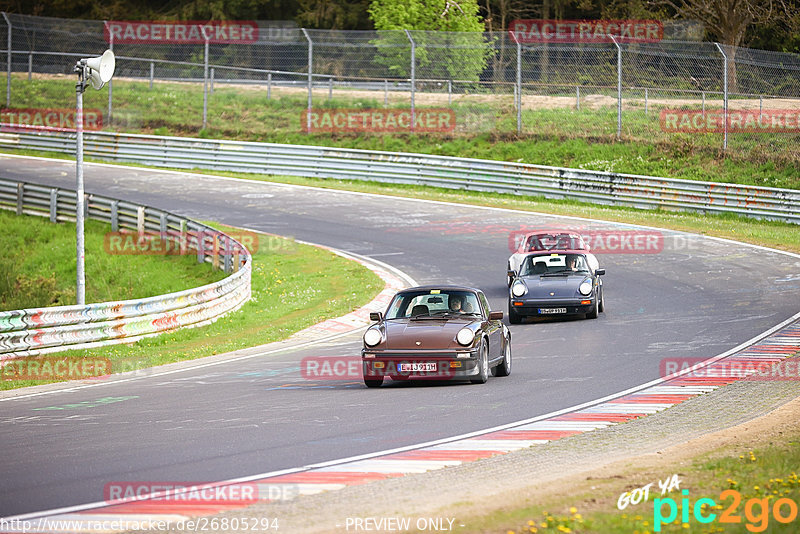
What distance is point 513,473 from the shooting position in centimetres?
857

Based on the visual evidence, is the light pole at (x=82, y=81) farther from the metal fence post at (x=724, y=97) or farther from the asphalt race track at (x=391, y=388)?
the metal fence post at (x=724, y=97)

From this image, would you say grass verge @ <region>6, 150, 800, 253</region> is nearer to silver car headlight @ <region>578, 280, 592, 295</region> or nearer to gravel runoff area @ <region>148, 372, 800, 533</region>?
silver car headlight @ <region>578, 280, 592, 295</region>

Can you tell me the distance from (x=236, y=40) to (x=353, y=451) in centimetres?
3615

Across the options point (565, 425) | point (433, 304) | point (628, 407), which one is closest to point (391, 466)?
point (565, 425)

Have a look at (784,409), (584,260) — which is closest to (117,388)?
(784,409)

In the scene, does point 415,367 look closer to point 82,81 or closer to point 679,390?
point 679,390

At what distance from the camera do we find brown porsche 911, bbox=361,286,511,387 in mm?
13047

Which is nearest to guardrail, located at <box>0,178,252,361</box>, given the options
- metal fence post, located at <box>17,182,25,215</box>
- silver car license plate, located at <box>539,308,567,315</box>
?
metal fence post, located at <box>17,182,25,215</box>

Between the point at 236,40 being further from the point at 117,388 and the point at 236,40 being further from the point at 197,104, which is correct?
the point at 117,388

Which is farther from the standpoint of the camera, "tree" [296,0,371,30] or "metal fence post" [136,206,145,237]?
"tree" [296,0,371,30]

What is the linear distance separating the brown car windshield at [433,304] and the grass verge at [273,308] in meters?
4.43

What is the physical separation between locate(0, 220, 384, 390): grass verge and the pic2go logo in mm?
10265

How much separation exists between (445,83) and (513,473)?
1227 inches

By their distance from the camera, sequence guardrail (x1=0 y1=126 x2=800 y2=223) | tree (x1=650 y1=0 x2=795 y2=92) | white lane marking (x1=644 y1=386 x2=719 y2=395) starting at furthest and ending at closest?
1. tree (x1=650 y1=0 x2=795 y2=92)
2. guardrail (x1=0 y1=126 x2=800 y2=223)
3. white lane marking (x1=644 y1=386 x2=719 y2=395)
